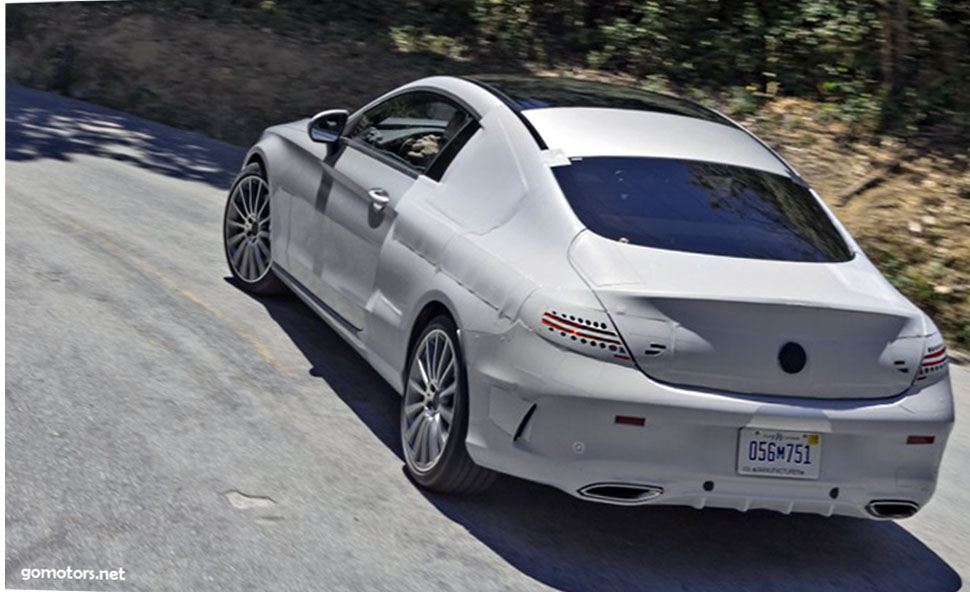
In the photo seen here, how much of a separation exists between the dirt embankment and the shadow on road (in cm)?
67

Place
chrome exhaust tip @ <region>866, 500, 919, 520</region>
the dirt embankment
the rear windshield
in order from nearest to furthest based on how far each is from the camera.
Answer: chrome exhaust tip @ <region>866, 500, 919, 520</region> → the rear windshield → the dirt embankment

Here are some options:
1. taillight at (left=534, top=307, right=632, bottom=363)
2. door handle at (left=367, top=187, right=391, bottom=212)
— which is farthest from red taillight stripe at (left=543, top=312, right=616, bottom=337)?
door handle at (left=367, top=187, right=391, bottom=212)

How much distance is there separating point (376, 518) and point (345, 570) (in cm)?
50

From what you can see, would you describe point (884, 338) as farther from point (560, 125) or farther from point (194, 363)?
point (194, 363)

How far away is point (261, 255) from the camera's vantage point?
8375 millimetres

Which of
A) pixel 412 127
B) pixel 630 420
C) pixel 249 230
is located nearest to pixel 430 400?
pixel 630 420

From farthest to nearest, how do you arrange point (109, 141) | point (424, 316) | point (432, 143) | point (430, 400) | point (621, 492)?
point (109, 141)
point (432, 143)
point (424, 316)
point (430, 400)
point (621, 492)

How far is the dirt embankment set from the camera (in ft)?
34.0

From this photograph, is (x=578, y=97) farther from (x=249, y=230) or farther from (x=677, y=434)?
(x=249, y=230)

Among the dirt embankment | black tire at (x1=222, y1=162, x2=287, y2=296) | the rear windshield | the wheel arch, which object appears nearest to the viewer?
the rear windshield

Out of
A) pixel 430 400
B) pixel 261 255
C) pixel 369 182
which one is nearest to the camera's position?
pixel 430 400

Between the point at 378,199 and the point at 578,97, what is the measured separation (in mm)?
1037

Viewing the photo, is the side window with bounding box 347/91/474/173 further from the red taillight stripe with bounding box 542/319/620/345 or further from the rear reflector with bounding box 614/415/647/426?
the rear reflector with bounding box 614/415/647/426

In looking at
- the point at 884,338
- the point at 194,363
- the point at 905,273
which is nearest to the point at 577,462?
the point at 884,338
